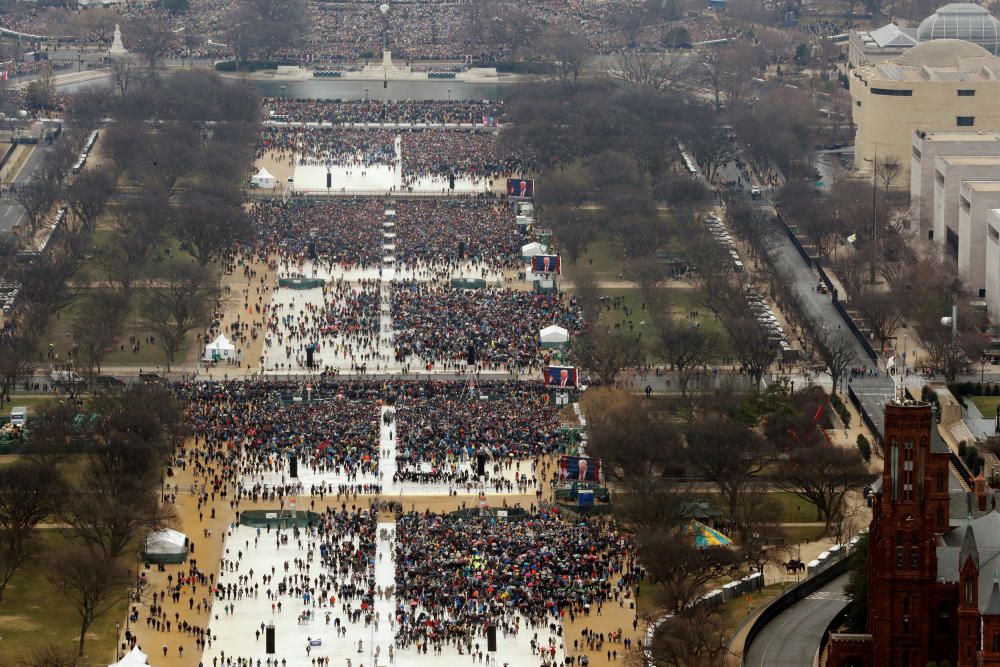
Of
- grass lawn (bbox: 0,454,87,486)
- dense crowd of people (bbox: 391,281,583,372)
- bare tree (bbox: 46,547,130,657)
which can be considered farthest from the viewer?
dense crowd of people (bbox: 391,281,583,372)

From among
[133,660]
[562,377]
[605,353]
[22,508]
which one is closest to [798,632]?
[133,660]

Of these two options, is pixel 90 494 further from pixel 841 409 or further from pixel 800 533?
pixel 841 409

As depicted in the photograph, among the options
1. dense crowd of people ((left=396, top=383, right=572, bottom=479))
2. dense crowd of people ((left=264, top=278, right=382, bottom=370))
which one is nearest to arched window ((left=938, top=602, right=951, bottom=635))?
dense crowd of people ((left=396, top=383, right=572, bottom=479))

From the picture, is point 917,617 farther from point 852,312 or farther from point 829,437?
point 852,312

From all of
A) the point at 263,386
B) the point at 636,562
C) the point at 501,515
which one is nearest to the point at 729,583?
the point at 636,562

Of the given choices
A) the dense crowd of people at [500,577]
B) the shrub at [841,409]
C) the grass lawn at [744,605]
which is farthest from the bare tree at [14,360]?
the grass lawn at [744,605]

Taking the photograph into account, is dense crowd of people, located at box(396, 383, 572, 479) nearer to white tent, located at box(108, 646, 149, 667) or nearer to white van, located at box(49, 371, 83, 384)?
white van, located at box(49, 371, 83, 384)
